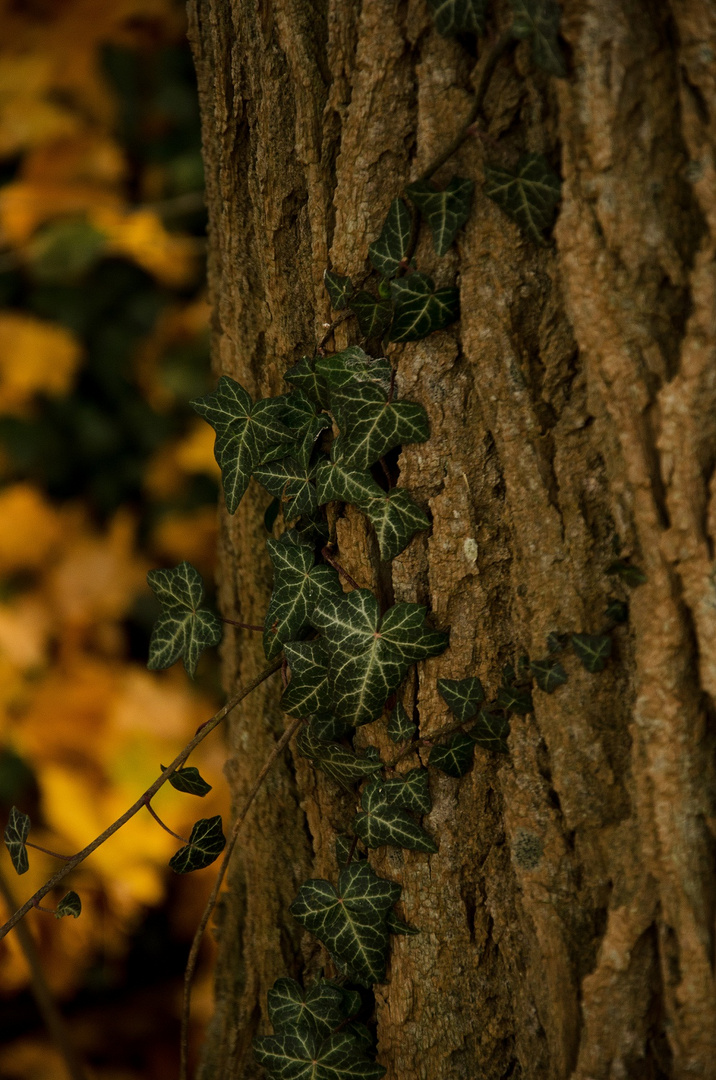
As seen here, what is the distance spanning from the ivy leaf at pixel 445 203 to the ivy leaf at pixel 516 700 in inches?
13.2

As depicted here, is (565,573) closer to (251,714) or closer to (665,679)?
(665,679)

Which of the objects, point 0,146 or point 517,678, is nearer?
point 517,678

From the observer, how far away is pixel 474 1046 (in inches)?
27.5

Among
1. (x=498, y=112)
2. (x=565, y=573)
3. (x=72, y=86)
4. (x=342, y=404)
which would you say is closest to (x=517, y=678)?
(x=565, y=573)

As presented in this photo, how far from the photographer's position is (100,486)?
1663mm

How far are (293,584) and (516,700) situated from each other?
0.21 meters

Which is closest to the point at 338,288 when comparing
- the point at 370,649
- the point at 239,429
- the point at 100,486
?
the point at 239,429

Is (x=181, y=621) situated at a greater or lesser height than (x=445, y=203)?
lesser

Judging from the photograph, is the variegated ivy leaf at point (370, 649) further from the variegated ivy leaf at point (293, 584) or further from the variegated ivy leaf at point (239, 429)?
the variegated ivy leaf at point (239, 429)

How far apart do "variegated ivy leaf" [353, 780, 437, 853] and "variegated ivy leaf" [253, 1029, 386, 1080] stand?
0.20 metres

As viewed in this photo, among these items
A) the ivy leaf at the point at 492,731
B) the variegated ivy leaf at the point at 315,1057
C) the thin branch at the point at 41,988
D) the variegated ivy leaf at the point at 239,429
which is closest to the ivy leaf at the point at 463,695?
the ivy leaf at the point at 492,731

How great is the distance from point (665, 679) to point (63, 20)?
1.56 meters

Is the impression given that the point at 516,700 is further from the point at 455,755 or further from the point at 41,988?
the point at 41,988

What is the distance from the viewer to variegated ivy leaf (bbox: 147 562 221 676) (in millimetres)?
747
